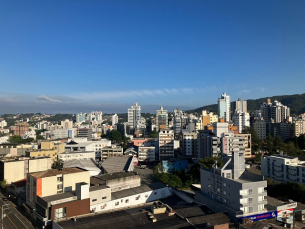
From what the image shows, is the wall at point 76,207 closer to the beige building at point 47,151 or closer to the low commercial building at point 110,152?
the beige building at point 47,151

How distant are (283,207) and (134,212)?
708 centimetres

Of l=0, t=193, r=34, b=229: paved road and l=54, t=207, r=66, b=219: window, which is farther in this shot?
l=0, t=193, r=34, b=229: paved road

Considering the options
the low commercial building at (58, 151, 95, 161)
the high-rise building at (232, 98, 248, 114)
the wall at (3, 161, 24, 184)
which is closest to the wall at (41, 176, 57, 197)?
the wall at (3, 161, 24, 184)

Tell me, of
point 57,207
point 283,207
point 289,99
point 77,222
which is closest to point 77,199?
point 57,207

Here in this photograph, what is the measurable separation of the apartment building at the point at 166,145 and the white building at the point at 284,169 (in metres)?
11.6

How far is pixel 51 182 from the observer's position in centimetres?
1476

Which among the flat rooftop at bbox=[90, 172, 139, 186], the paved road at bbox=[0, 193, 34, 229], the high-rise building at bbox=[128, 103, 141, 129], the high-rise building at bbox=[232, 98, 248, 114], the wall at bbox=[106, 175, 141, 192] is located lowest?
the paved road at bbox=[0, 193, 34, 229]

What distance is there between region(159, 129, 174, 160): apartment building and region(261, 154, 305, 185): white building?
1160 cm

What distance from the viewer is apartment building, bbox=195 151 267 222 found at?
12.1m

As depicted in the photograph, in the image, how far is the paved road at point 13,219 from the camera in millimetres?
13086

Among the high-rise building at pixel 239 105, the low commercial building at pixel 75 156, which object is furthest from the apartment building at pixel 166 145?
the high-rise building at pixel 239 105

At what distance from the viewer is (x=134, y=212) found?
12594mm

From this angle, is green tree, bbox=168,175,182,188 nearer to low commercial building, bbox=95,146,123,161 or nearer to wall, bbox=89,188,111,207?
wall, bbox=89,188,111,207

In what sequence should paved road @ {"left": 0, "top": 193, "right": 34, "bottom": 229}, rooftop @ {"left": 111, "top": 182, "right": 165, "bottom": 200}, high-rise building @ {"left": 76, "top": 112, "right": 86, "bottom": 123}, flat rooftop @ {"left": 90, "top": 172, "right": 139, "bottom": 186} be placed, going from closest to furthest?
paved road @ {"left": 0, "top": 193, "right": 34, "bottom": 229} < rooftop @ {"left": 111, "top": 182, "right": 165, "bottom": 200} < flat rooftop @ {"left": 90, "top": 172, "right": 139, "bottom": 186} < high-rise building @ {"left": 76, "top": 112, "right": 86, "bottom": 123}
